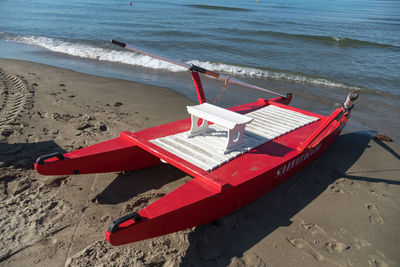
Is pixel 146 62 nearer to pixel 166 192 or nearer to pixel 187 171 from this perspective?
pixel 166 192

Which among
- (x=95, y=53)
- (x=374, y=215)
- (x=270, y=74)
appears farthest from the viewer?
(x=95, y=53)

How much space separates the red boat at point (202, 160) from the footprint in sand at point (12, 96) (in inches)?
108

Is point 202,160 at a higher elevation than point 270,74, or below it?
below

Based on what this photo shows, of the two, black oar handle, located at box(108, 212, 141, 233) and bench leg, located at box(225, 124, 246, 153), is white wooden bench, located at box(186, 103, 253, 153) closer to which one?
bench leg, located at box(225, 124, 246, 153)

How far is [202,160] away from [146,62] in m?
8.91

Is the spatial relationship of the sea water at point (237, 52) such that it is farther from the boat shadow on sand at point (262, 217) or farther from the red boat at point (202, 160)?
the red boat at point (202, 160)

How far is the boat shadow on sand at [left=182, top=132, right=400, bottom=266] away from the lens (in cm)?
299

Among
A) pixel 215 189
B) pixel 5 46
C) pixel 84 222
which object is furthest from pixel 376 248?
pixel 5 46

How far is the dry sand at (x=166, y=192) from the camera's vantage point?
294 cm

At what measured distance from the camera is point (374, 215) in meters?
3.82

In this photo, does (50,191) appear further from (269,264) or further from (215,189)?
(269,264)

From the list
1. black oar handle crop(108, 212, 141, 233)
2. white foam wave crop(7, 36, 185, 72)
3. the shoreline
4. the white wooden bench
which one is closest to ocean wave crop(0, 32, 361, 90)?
white foam wave crop(7, 36, 185, 72)

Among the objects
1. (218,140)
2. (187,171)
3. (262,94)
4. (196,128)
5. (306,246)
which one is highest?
(196,128)

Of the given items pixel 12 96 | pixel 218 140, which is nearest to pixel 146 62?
pixel 12 96
